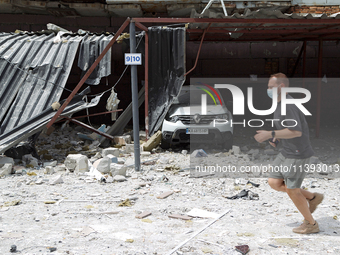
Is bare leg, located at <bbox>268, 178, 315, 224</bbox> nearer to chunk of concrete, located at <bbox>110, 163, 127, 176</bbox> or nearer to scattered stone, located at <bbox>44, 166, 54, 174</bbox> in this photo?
chunk of concrete, located at <bbox>110, 163, 127, 176</bbox>

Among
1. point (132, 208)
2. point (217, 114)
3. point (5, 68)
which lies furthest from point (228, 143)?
point (5, 68)

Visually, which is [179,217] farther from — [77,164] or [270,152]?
[270,152]

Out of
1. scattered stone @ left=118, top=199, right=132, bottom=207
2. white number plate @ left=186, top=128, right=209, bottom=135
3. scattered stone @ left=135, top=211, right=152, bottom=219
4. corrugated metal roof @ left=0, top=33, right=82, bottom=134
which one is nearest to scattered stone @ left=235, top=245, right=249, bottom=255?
scattered stone @ left=135, top=211, right=152, bottom=219

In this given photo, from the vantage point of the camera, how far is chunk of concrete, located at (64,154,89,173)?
267 inches

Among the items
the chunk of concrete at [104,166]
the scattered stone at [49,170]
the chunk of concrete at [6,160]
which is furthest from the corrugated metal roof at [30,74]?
the chunk of concrete at [104,166]

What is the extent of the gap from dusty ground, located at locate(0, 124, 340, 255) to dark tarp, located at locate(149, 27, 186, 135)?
252 cm

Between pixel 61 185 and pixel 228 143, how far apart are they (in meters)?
4.36

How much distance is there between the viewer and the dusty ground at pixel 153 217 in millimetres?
3668

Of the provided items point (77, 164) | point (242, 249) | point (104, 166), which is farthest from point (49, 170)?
point (242, 249)

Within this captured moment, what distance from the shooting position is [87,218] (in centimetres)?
451

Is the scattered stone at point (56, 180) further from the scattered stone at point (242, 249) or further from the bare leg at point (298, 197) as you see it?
the bare leg at point (298, 197)

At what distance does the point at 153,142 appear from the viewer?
28.4 ft

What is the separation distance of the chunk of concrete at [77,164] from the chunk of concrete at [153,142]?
2.03m

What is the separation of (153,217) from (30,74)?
→ 608cm
